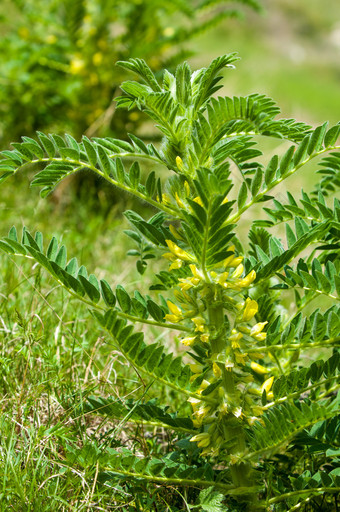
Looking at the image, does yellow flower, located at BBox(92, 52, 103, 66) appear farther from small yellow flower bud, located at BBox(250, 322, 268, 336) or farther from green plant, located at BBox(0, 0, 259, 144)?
small yellow flower bud, located at BBox(250, 322, 268, 336)

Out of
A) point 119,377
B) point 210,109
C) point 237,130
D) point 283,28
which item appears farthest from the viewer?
point 283,28

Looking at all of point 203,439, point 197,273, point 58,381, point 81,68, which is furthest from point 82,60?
point 203,439

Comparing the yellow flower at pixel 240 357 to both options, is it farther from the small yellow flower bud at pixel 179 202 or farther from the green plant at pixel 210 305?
the small yellow flower bud at pixel 179 202

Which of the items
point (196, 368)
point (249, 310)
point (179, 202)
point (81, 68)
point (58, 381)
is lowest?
point (58, 381)

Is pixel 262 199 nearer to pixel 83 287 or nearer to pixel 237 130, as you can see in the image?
pixel 237 130

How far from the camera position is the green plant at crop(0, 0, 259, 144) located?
10.9ft

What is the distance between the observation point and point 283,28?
17.3 metres

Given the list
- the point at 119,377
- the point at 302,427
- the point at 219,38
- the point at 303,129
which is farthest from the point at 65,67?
the point at 219,38

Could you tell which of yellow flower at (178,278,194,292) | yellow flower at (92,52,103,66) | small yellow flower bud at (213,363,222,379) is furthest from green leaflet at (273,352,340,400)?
yellow flower at (92,52,103,66)

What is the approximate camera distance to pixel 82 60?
333cm

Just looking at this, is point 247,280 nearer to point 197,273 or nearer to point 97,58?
point 197,273

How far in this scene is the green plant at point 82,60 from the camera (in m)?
3.31

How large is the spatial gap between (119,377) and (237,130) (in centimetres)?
74

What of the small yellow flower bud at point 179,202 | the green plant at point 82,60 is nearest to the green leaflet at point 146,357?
the small yellow flower bud at point 179,202
